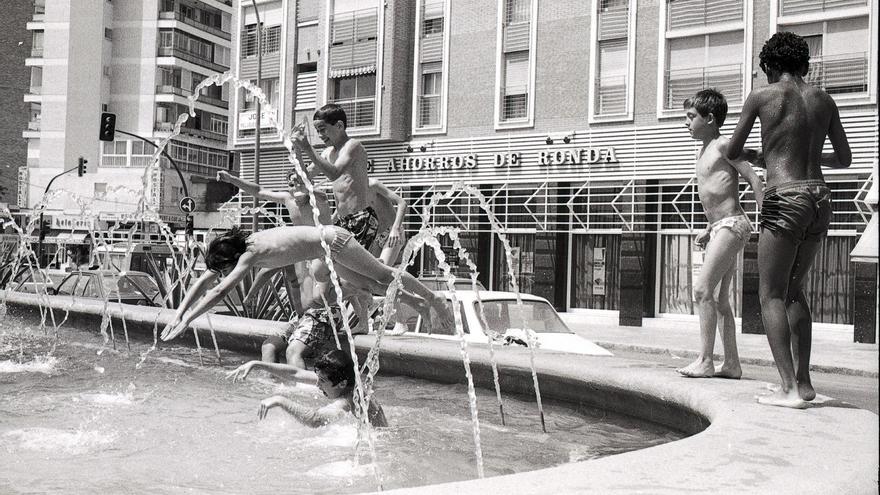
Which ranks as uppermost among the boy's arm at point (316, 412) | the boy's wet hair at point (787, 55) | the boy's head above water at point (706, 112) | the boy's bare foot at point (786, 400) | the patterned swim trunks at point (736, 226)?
the boy's wet hair at point (787, 55)

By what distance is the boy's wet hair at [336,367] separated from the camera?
220 inches

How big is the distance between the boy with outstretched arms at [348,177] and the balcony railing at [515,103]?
923 inches

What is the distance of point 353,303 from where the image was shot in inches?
341

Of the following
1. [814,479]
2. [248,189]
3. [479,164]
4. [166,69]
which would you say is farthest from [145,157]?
[814,479]

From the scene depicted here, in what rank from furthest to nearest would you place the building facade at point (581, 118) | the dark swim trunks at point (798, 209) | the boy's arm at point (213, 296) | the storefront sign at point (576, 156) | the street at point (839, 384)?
the storefront sign at point (576, 156)
the building facade at point (581, 118)
the street at point (839, 384)
the boy's arm at point (213, 296)
the dark swim trunks at point (798, 209)

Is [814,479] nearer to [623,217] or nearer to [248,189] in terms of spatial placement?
[248,189]

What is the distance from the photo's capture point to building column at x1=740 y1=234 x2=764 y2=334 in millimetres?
25234

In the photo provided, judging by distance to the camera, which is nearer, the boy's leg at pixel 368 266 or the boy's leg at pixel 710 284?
the boy's leg at pixel 710 284

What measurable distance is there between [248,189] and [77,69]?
62740 millimetres

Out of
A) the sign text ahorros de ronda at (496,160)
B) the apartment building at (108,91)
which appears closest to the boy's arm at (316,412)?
the sign text ahorros de ronda at (496,160)

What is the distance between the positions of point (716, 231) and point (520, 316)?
4.78m

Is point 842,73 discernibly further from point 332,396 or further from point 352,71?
point 332,396

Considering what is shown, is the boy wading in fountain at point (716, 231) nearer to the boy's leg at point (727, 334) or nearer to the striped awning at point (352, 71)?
the boy's leg at point (727, 334)

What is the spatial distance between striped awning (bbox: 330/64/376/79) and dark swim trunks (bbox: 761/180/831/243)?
30930mm
